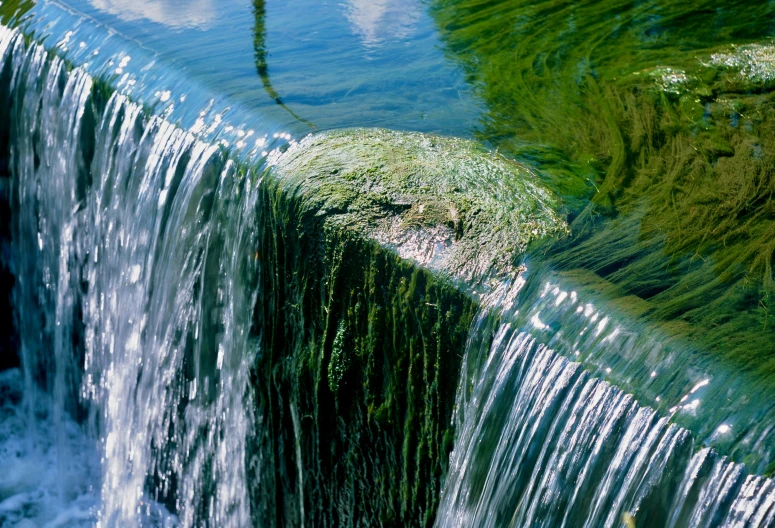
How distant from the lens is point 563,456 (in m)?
2.29

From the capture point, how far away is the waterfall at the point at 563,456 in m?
2.02

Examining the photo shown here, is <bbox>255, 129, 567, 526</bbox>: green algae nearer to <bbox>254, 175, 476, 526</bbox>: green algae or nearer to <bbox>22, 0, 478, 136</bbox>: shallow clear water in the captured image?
<bbox>254, 175, 476, 526</bbox>: green algae

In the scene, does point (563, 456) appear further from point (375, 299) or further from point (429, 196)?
point (429, 196)

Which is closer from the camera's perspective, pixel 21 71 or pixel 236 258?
pixel 236 258

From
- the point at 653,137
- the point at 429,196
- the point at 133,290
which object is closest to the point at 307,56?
the point at 133,290

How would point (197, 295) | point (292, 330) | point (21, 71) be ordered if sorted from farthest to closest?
point (21, 71) < point (197, 295) < point (292, 330)

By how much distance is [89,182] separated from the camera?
14.2ft

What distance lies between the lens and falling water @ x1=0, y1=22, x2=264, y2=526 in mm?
3521

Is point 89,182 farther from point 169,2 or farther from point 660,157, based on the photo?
point 660,157

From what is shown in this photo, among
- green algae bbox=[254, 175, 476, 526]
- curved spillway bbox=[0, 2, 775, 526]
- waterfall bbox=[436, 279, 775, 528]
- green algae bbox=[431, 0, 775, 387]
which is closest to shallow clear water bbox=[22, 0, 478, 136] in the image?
green algae bbox=[431, 0, 775, 387]

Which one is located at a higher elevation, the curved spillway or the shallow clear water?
the shallow clear water

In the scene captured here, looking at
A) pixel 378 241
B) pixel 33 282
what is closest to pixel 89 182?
pixel 33 282

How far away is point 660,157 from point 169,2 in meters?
3.36

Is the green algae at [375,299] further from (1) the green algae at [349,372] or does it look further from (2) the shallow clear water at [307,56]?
(2) the shallow clear water at [307,56]
